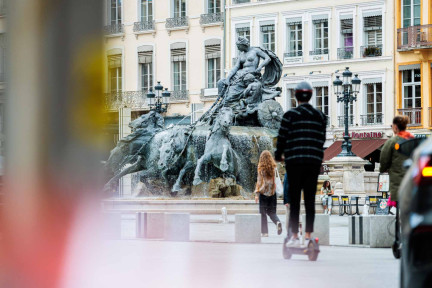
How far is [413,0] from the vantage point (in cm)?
5250

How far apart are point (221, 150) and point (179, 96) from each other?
33147 millimetres

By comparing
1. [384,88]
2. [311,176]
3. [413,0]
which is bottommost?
[311,176]

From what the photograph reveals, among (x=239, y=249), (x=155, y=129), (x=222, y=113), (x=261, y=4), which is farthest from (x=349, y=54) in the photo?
(x=239, y=249)

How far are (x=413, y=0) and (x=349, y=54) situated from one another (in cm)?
453

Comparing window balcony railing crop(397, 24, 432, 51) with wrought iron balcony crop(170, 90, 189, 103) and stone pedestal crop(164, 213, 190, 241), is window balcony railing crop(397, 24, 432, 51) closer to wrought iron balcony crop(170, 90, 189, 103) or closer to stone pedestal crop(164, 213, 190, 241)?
wrought iron balcony crop(170, 90, 189, 103)

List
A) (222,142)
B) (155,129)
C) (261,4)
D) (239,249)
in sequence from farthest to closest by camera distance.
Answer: (261,4), (155,129), (222,142), (239,249)

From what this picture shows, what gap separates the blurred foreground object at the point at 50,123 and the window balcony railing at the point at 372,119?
51489mm

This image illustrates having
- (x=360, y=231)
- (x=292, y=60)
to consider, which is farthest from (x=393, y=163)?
(x=292, y=60)

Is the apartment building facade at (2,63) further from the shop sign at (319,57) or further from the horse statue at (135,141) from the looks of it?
the shop sign at (319,57)

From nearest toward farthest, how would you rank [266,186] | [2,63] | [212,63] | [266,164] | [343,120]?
[2,63], [266,164], [266,186], [343,120], [212,63]

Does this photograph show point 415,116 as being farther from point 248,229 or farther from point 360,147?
point 248,229

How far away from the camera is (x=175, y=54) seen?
202 ft

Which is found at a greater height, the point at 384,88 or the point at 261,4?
the point at 261,4

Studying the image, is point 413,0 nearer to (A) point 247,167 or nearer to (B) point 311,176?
(A) point 247,167
